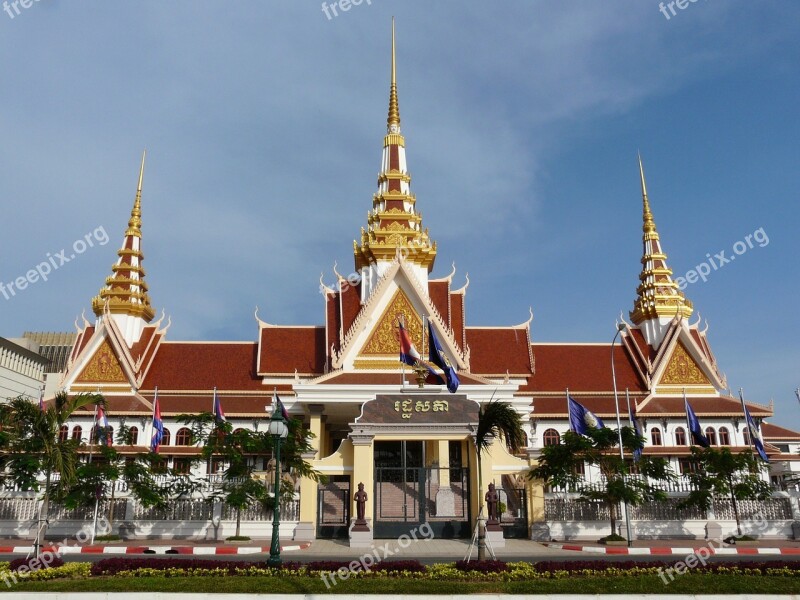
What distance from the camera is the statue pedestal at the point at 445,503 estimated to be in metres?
22.8

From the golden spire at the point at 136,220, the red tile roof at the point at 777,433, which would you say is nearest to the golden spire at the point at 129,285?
the golden spire at the point at 136,220

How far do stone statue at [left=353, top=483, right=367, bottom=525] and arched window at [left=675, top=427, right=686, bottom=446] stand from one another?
20717mm

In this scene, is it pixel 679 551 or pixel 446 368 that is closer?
pixel 679 551

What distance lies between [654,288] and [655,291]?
26 centimetres

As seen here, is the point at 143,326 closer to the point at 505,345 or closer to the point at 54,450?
the point at 505,345

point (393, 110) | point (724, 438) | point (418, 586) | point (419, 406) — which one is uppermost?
point (393, 110)

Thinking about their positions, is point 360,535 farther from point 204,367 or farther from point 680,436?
point 680,436

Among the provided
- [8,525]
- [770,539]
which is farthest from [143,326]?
[770,539]

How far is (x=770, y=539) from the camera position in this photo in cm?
2166

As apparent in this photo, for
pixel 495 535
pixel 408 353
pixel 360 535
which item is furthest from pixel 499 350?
pixel 360 535

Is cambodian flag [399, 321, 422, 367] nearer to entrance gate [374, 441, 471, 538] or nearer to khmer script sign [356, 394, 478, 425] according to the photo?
khmer script sign [356, 394, 478, 425]

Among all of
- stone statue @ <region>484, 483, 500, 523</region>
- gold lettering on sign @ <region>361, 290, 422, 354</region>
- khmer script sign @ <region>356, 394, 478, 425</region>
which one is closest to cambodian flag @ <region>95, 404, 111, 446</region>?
khmer script sign @ <region>356, 394, 478, 425</region>

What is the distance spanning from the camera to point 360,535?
18.7m

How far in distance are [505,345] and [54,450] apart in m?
25.2
